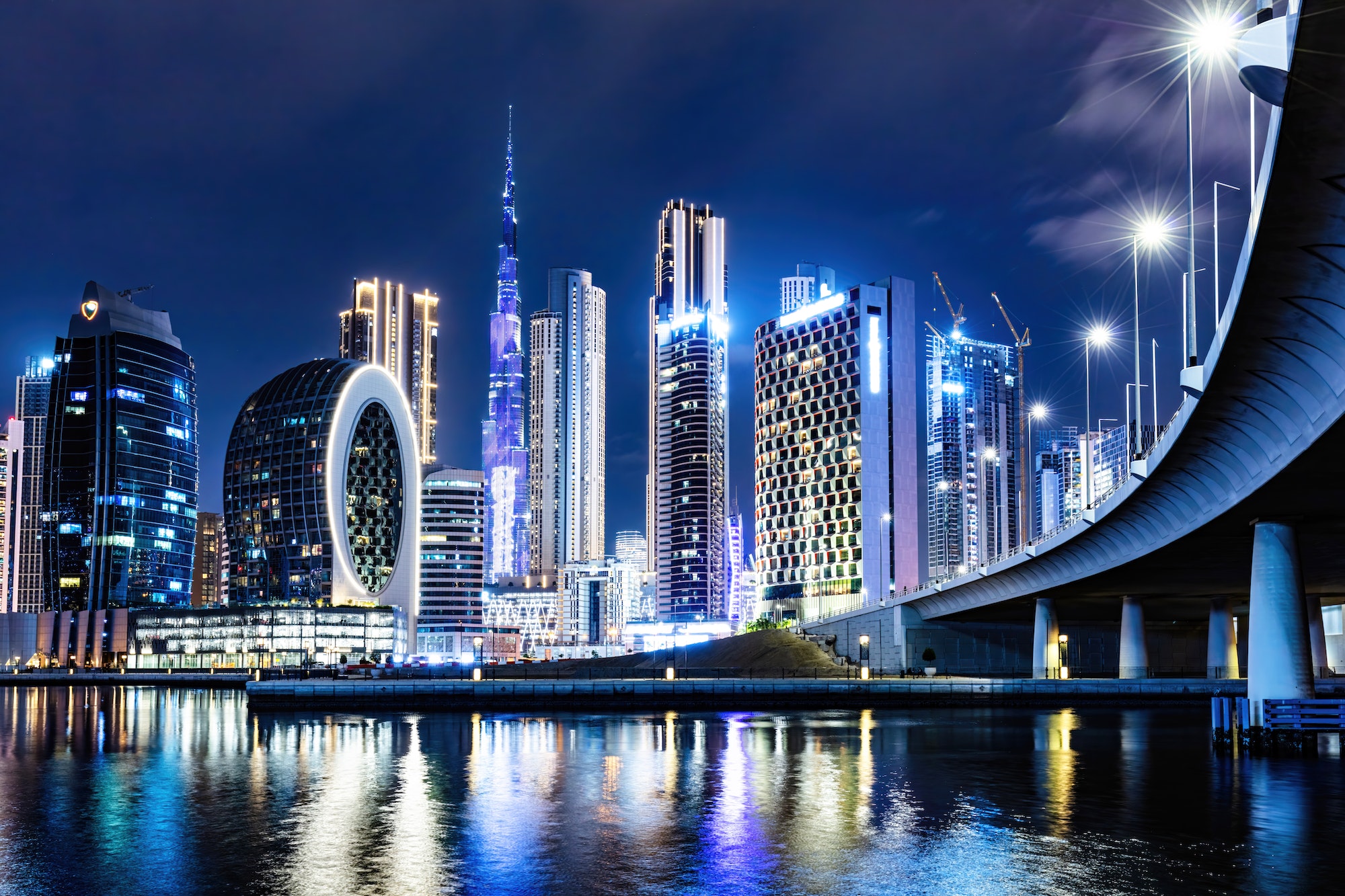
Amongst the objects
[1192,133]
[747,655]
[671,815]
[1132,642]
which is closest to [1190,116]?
[1192,133]

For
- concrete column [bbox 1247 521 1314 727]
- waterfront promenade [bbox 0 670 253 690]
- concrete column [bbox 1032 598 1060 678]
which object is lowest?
waterfront promenade [bbox 0 670 253 690]

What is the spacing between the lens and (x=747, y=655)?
137 metres

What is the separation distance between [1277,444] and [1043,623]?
66.8 m

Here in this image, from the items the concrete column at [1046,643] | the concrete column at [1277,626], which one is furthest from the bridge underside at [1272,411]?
the concrete column at [1046,643]

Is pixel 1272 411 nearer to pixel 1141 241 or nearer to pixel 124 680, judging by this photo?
pixel 1141 241

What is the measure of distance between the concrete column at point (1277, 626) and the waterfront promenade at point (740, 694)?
39.4 meters

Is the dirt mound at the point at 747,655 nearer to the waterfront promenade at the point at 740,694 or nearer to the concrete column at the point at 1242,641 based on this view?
the waterfront promenade at the point at 740,694

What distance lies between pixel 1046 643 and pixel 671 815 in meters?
79.4

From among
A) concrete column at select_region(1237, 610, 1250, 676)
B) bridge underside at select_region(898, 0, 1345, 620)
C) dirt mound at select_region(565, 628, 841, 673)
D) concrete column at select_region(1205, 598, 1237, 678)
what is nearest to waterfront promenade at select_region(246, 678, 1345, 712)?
concrete column at select_region(1205, 598, 1237, 678)

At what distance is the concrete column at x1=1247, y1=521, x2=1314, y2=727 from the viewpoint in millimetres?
48531

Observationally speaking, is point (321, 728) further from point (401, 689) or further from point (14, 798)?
point (14, 798)

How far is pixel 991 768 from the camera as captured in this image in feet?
140

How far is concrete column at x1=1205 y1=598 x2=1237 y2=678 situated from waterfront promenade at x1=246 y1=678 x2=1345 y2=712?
4145mm

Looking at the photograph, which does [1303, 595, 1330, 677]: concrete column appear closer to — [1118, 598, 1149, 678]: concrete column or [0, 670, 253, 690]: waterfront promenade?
[1118, 598, 1149, 678]: concrete column
